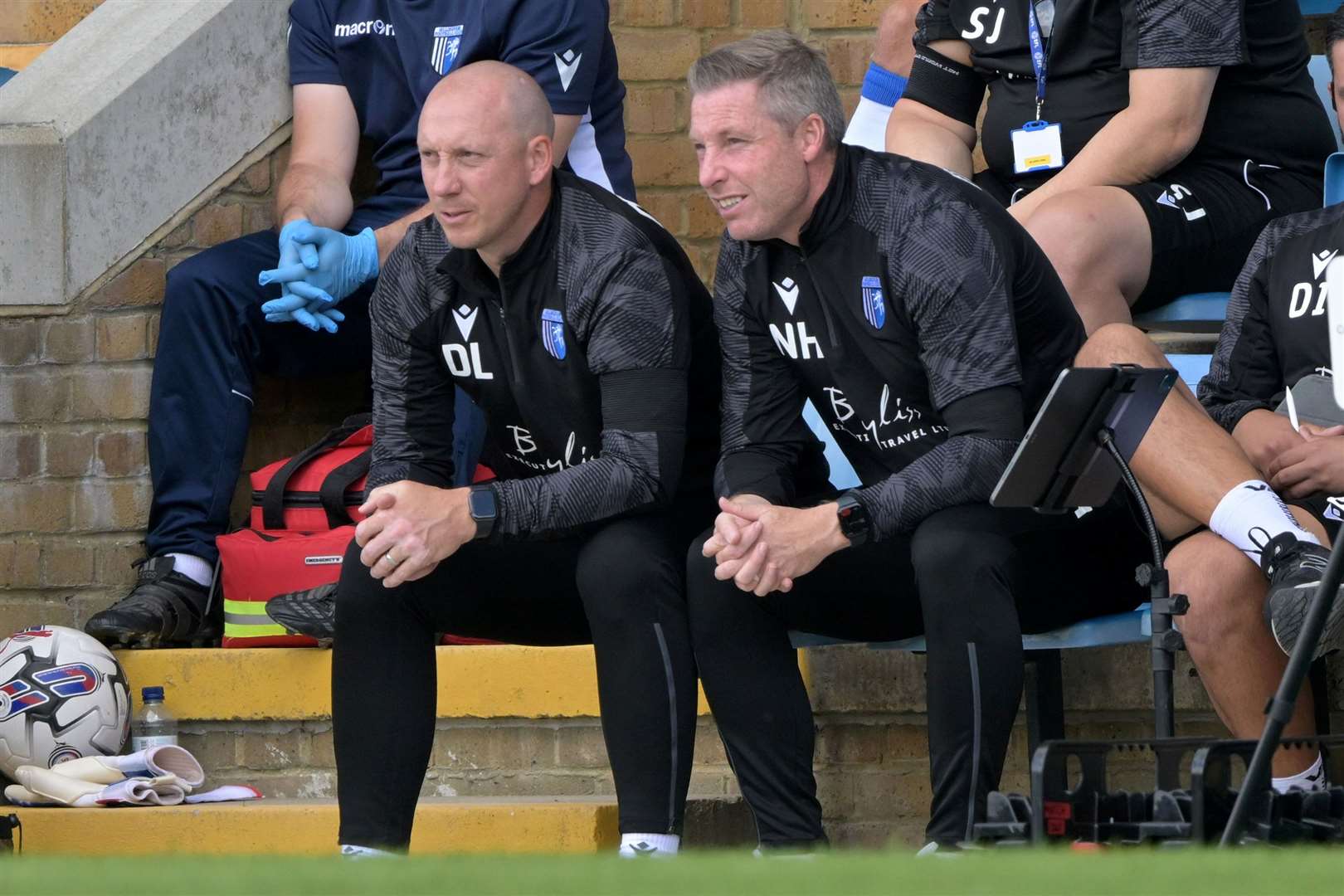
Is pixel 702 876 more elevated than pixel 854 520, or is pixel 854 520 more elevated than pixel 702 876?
pixel 854 520

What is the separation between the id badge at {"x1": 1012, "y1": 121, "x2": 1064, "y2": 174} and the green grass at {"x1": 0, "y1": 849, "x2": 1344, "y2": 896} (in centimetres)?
241

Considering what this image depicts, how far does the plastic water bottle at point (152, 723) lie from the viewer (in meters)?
3.44

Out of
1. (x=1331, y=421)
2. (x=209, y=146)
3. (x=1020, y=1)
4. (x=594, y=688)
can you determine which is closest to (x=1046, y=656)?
(x=1331, y=421)

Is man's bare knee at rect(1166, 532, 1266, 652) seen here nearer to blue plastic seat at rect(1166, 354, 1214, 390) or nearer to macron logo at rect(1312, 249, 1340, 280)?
macron logo at rect(1312, 249, 1340, 280)

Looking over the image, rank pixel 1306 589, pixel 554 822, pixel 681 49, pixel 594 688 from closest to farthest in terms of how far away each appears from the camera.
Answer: pixel 1306 589
pixel 554 822
pixel 594 688
pixel 681 49

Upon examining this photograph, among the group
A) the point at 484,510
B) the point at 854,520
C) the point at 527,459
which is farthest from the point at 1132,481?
the point at 527,459

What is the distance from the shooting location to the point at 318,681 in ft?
11.1

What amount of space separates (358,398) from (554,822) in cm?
139

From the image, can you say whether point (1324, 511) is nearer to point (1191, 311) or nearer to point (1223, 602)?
point (1223, 602)

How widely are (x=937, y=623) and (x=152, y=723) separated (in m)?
1.65

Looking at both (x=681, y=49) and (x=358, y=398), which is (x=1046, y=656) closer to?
(x=358, y=398)

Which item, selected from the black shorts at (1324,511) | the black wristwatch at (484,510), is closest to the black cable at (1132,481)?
the black shorts at (1324,511)

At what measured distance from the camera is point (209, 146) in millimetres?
3965

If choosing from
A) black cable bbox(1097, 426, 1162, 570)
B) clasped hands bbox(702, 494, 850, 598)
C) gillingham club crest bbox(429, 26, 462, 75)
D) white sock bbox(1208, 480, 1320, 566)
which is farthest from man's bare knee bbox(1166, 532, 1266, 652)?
gillingham club crest bbox(429, 26, 462, 75)
